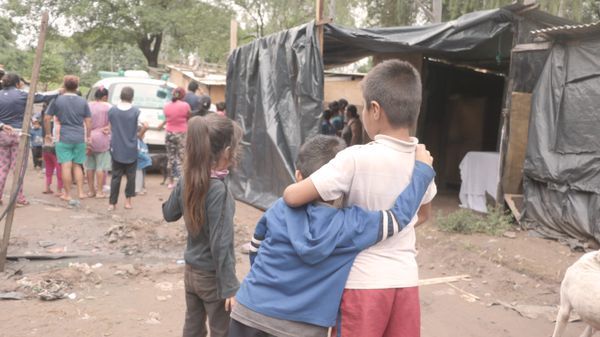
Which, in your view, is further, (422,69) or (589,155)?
(422,69)

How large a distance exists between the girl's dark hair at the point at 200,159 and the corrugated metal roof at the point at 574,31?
4826mm

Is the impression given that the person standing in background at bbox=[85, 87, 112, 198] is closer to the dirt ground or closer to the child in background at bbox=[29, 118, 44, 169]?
the dirt ground

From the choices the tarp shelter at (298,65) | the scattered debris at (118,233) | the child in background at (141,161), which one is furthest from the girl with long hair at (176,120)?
the scattered debris at (118,233)

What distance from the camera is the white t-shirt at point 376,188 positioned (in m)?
1.74

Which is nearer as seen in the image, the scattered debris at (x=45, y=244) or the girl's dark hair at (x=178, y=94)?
the scattered debris at (x=45, y=244)

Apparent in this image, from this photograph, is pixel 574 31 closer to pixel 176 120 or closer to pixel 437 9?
pixel 176 120

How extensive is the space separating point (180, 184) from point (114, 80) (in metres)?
8.53

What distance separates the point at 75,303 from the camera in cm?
410

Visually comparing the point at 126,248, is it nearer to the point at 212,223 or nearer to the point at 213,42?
the point at 212,223

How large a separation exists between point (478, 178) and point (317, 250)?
7.38m

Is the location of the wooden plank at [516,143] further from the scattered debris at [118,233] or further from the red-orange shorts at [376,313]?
the red-orange shorts at [376,313]

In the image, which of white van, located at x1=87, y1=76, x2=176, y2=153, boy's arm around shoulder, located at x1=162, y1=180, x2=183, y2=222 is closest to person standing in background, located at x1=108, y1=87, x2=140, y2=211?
white van, located at x1=87, y1=76, x2=176, y2=153

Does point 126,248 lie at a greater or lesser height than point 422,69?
lesser

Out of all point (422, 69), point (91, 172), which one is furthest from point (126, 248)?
point (422, 69)
